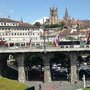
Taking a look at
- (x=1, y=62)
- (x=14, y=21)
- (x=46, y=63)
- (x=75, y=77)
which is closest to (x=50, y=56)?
(x=46, y=63)

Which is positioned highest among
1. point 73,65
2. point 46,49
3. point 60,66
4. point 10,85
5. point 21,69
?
point 46,49

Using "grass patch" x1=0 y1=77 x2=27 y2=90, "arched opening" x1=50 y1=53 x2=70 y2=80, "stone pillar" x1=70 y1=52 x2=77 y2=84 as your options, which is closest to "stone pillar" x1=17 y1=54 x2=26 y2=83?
"grass patch" x1=0 y1=77 x2=27 y2=90

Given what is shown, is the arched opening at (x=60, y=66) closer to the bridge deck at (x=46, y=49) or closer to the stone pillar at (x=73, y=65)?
the stone pillar at (x=73, y=65)

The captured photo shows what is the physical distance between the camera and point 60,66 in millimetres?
116938

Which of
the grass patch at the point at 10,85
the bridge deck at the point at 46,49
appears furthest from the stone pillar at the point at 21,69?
the grass patch at the point at 10,85

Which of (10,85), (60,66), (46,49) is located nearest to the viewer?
(10,85)

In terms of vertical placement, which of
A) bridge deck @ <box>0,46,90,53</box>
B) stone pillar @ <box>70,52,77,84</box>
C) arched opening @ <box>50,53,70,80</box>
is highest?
bridge deck @ <box>0,46,90,53</box>

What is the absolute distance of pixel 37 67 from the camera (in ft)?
386

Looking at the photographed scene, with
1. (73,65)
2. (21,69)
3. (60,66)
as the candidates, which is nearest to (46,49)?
(73,65)

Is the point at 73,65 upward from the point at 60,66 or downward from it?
upward

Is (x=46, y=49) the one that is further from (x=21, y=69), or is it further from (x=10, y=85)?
(x=10, y=85)

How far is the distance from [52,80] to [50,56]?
6.33m

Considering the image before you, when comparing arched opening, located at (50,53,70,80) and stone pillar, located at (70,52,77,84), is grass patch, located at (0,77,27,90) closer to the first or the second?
stone pillar, located at (70,52,77,84)

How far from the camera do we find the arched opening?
96.2 metres
